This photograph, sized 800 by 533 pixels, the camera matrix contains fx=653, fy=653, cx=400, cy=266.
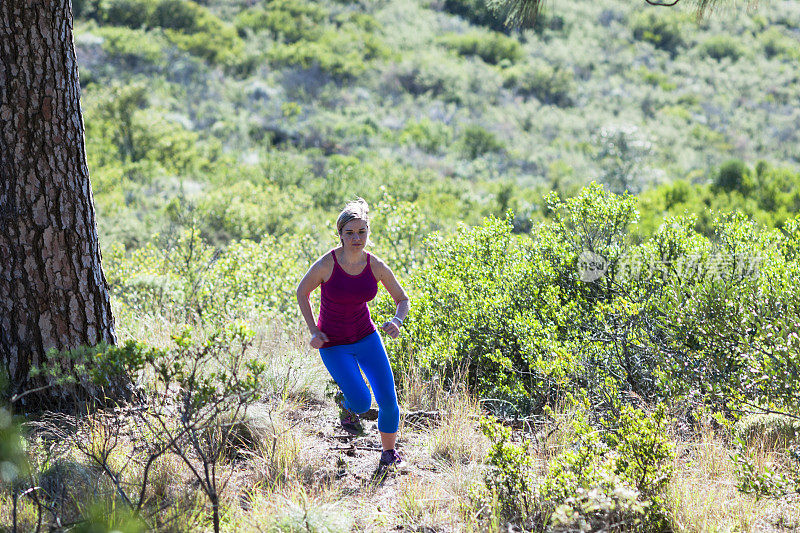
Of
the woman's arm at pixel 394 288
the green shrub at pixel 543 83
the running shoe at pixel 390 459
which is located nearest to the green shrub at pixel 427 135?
the green shrub at pixel 543 83

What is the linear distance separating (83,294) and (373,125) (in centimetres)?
2122

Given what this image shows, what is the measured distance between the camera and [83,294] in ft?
12.1

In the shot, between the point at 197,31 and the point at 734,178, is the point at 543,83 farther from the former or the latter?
the point at 197,31

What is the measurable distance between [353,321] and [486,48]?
31221mm

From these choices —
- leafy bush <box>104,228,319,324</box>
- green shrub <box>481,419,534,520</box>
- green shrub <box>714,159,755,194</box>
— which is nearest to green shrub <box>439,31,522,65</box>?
green shrub <box>714,159,755,194</box>

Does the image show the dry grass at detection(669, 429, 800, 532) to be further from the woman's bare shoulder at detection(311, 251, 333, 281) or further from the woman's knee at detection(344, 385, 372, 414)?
the woman's bare shoulder at detection(311, 251, 333, 281)

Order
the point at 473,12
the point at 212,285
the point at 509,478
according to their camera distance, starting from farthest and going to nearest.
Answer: the point at 473,12
the point at 212,285
the point at 509,478

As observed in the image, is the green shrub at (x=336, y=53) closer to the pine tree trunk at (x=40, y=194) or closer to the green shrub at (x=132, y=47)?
the green shrub at (x=132, y=47)

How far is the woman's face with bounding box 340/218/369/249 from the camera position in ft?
11.7

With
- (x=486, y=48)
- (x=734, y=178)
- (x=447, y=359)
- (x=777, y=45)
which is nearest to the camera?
(x=447, y=359)

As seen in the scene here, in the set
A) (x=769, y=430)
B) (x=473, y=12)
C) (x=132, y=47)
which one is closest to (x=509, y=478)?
(x=769, y=430)

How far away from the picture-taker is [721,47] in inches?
1348

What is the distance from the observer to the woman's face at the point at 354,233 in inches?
140

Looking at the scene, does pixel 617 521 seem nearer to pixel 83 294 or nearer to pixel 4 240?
pixel 83 294
